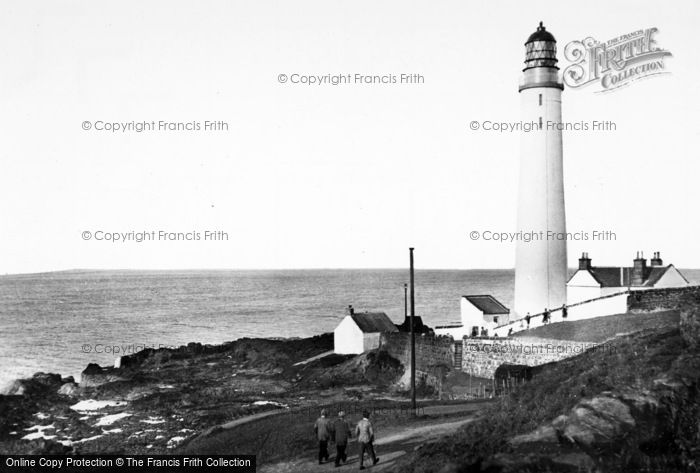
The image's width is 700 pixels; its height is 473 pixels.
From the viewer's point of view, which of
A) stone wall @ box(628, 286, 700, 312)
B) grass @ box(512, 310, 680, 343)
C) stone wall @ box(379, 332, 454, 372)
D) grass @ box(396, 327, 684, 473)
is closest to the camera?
grass @ box(396, 327, 684, 473)

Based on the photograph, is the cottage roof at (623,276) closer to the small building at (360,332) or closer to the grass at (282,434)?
the small building at (360,332)

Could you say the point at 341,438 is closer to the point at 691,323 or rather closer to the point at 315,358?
the point at 691,323

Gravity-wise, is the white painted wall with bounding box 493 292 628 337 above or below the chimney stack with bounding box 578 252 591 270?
below

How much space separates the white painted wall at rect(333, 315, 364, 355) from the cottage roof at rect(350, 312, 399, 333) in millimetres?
315

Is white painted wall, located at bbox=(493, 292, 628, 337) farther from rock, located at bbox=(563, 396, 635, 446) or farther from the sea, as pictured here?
the sea

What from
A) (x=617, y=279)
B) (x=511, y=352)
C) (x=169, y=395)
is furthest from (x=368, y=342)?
(x=617, y=279)

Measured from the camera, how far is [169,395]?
37.5 meters

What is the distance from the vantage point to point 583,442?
1320cm

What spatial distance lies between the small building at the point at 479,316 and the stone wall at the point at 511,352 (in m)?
6.75

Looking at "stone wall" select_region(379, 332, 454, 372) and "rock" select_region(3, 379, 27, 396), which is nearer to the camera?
"stone wall" select_region(379, 332, 454, 372)

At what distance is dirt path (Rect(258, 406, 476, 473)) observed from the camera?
→ 17108mm

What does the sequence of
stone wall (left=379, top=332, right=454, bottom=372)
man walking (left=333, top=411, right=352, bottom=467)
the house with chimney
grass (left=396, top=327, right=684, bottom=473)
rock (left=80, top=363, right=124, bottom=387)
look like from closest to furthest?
grass (left=396, top=327, right=684, bottom=473) → man walking (left=333, top=411, right=352, bottom=467) → stone wall (left=379, top=332, right=454, bottom=372) → the house with chimney → rock (left=80, top=363, right=124, bottom=387)

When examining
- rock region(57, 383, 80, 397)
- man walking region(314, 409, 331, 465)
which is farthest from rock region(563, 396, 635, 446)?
rock region(57, 383, 80, 397)

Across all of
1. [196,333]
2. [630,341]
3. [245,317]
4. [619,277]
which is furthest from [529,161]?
[245,317]
